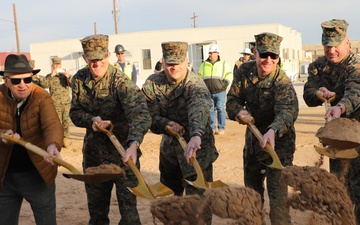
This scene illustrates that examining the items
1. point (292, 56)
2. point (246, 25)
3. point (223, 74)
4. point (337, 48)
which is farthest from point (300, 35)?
point (337, 48)

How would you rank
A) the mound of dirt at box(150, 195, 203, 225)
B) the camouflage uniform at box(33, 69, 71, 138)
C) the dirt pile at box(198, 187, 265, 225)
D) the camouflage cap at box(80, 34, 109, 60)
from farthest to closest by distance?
the camouflage uniform at box(33, 69, 71, 138), the camouflage cap at box(80, 34, 109, 60), the mound of dirt at box(150, 195, 203, 225), the dirt pile at box(198, 187, 265, 225)

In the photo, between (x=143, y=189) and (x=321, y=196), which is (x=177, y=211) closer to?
(x=143, y=189)

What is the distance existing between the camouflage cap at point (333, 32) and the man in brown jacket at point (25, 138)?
2.66 metres

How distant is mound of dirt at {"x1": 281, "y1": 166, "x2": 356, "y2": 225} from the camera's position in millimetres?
3553

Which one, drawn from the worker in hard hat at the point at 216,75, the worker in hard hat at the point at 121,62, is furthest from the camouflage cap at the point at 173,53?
the worker in hard hat at the point at 121,62

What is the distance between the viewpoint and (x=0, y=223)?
13.8 feet

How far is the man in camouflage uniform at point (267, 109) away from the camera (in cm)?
449

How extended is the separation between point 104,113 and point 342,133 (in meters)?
2.17

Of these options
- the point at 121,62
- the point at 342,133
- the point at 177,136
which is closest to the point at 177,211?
the point at 177,136

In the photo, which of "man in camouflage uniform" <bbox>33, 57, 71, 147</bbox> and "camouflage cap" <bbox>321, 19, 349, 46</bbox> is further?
"man in camouflage uniform" <bbox>33, 57, 71, 147</bbox>

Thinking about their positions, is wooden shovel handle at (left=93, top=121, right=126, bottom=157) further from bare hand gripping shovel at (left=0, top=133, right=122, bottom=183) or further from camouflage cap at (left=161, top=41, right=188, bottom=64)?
camouflage cap at (left=161, top=41, right=188, bottom=64)

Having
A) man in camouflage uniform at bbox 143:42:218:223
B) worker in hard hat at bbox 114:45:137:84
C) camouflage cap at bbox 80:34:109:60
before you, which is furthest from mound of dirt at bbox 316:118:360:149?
worker in hard hat at bbox 114:45:137:84

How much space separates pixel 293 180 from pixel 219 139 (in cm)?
663

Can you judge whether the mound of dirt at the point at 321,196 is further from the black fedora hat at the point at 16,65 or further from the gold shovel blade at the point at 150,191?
the black fedora hat at the point at 16,65
